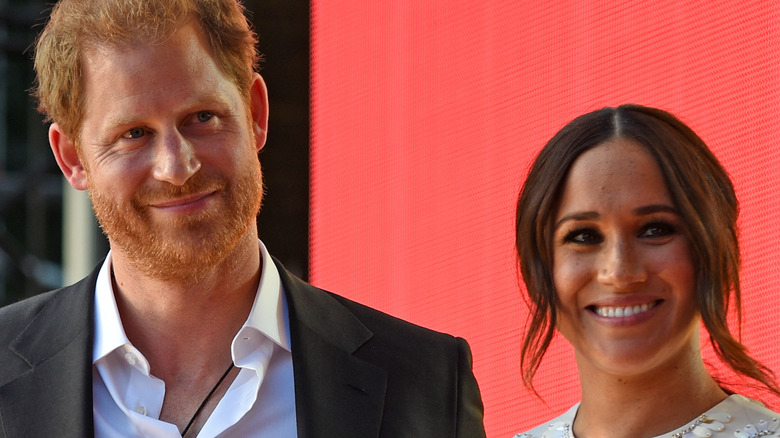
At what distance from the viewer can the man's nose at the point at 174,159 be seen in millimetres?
2131

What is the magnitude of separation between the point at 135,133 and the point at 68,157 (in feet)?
0.84

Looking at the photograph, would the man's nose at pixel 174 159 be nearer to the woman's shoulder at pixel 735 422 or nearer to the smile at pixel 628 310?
the smile at pixel 628 310

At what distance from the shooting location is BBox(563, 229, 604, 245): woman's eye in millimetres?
2146

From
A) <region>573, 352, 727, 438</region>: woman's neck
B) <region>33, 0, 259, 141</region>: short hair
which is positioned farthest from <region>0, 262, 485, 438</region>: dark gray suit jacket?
Result: <region>33, 0, 259, 141</region>: short hair

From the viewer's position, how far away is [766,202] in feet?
7.44

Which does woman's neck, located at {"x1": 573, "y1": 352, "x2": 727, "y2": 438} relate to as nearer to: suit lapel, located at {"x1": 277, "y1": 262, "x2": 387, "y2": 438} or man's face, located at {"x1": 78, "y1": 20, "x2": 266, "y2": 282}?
suit lapel, located at {"x1": 277, "y1": 262, "x2": 387, "y2": 438}

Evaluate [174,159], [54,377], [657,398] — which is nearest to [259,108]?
[174,159]

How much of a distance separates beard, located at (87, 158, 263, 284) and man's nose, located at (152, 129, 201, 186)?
0.02 m

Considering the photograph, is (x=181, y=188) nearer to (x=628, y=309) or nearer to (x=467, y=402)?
(x=467, y=402)

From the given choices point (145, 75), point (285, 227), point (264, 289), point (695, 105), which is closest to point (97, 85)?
point (145, 75)

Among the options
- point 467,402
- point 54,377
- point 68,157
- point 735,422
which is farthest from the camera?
point 68,157

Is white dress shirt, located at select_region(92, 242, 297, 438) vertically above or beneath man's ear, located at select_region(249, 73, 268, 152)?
beneath

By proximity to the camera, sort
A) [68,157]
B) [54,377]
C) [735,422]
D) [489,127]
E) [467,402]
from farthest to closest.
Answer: [489,127]
[68,157]
[467,402]
[54,377]
[735,422]

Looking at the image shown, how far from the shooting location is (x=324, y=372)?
7.23 ft
